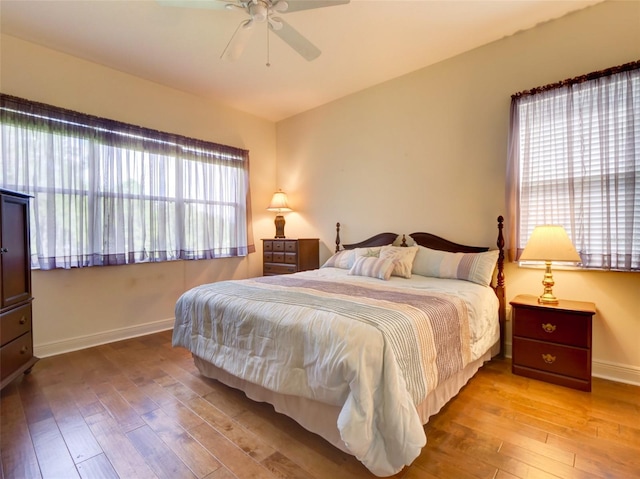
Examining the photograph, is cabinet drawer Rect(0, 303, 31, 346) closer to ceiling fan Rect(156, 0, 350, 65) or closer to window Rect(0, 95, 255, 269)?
window Rect(0, 95, 255, 269)

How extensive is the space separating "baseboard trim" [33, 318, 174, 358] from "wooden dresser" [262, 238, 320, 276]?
4.71 feet

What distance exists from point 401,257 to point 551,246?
46.6 inches

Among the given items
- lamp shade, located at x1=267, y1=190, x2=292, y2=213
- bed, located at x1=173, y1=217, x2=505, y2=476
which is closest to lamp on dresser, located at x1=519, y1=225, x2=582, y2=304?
bed, located at x1=173, y1=217, x2=505, y2=476

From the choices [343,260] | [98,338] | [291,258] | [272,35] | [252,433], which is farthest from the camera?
[291,258]

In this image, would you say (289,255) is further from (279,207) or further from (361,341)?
(361,341)

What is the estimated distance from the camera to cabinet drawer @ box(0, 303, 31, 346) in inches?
82.4

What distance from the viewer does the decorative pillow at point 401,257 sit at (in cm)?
289

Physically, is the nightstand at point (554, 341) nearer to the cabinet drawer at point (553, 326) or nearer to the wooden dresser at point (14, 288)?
the cabinet drawer at point (553, 326)

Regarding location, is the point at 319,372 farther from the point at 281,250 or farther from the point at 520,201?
the point at 281,250

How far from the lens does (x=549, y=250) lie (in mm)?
2246

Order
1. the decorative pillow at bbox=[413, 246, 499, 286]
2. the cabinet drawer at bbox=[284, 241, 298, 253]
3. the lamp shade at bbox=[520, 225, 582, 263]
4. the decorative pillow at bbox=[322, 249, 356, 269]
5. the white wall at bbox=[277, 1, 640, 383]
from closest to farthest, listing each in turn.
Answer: the lamp shade at bbox=[520, 225, 582, 263]
the white wall at bbox=[277, 1, 640, 383]
the decorative pillow at bbox=[413, 246, 499, 286]
the decorative pillow at bbox=[322, 249, 356, 269]
the cabinet drawer at bbox=[284, 241, 298, 253]

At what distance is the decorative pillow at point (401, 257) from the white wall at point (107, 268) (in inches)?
90.9

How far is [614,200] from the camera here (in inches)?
88.9

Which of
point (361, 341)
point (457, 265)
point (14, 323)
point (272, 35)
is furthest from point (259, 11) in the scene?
point (14, 323)
